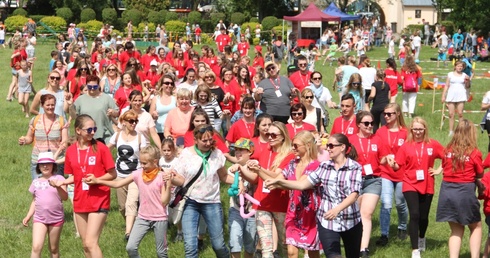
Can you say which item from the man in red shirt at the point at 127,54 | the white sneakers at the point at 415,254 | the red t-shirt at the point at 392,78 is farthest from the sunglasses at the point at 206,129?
the man in red shirt at the point at 127,54

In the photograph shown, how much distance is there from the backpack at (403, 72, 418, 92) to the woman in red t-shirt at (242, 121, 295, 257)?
41.3 ft

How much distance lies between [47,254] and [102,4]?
62.3m

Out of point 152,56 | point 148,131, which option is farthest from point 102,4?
point 148,131

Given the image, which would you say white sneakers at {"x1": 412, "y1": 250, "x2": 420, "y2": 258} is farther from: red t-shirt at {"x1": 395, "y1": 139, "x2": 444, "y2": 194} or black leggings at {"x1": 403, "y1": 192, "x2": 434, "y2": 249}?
red t-shirt at {"x1": 395, "y1": 139, "x2": 444, "y2": 194}

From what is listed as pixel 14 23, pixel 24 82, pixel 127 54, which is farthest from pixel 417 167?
pixel 14 23

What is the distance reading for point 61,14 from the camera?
65.8 meters

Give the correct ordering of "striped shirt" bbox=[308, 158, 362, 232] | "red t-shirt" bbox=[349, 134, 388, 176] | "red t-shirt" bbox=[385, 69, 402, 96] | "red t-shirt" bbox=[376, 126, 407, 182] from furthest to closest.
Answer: "red t-shirt" bbox=[385, 69, 402, 96] < "red t-shirt" bbox=[376, 126, 407, 182] < "red t-shirt" bbox=[349, 134, 388, 176] < "striped shirt" bbox=[308, 158, 362, 232]

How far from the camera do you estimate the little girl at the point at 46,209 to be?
8938 millimetres

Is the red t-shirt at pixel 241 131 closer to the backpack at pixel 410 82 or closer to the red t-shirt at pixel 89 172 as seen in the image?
the red t-shirt at pixel 89 172

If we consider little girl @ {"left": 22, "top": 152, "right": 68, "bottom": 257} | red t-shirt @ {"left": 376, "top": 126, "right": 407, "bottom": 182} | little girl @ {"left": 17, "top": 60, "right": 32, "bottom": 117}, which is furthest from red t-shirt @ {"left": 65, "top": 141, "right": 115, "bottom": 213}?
little girl @ {"left": 17, "top": 60, "right": 32, "bottom": 117}

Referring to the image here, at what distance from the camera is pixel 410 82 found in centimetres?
2084

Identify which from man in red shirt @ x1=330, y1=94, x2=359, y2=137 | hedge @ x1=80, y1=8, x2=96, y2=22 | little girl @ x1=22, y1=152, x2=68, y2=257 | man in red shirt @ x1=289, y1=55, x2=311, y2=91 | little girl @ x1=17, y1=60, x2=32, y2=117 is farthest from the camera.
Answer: hedge @ x1=80, y1=8, x2=96, y2=22

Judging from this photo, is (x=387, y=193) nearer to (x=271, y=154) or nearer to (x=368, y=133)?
(x=368, y=133)

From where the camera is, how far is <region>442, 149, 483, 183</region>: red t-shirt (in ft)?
30.0
